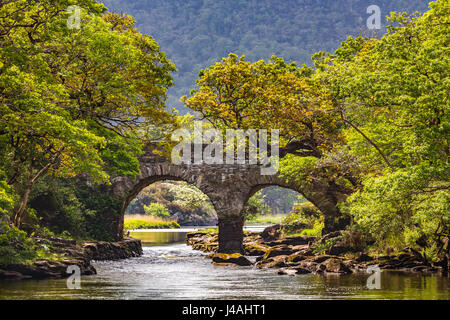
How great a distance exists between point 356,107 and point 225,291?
8.69 metres

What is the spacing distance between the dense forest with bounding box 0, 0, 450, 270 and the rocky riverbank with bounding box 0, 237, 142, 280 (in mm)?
503

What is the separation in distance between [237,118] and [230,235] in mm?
6973

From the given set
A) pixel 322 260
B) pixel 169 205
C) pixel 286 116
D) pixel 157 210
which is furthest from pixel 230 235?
pixel 169 205

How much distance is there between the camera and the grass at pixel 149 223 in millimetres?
69669

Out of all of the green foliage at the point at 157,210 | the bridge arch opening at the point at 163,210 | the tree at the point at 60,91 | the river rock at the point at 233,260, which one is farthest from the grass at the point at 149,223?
the tree at the point at 60,91

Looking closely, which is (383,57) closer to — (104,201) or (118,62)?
(118,62)

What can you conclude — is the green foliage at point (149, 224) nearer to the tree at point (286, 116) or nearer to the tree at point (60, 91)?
the tree at point (286, 116)

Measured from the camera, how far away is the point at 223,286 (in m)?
17.2

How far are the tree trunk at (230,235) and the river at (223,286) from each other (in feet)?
26.2

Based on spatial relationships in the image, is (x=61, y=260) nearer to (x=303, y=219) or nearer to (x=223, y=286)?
(x=223, y=286)

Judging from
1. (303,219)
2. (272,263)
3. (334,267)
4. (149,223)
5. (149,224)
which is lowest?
(272,263)

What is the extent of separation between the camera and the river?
14.5 m

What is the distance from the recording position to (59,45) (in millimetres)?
19297

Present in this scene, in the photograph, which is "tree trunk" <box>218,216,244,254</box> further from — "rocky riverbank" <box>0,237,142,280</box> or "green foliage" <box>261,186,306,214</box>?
"green foliage" <box>261,186,306,214</box>
